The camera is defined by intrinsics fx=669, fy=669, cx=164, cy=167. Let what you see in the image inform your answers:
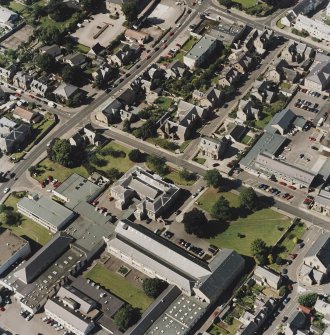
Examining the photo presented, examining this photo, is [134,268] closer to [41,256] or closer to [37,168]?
[41,256]

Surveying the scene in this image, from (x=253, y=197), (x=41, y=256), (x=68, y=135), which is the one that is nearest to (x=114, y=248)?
(x=41, y=256)

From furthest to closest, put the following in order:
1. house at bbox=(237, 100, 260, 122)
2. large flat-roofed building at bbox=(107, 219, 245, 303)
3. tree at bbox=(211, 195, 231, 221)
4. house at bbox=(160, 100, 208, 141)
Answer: house at bbox=(237, 100, 260, 122)
house at bbox=(160, 100, 208, 141)
tree at bbox=(211, 195, 231, 221)
large flat-roofed building at bbox=(107, 219, 245, 303)

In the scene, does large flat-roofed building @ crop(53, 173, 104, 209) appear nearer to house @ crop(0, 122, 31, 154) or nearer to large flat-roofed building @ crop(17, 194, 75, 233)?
large flat-roofed building @ crop(17, 194, 75, 233)

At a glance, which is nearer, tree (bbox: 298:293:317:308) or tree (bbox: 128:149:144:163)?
tree (bbox: 298:293:317:308)

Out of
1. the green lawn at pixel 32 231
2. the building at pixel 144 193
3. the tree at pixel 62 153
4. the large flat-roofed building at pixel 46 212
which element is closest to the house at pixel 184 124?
the building at pixel 144 193

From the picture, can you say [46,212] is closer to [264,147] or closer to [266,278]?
[266,278]

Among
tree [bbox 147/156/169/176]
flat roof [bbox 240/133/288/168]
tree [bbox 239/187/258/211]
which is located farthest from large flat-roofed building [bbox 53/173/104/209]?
flat roof [bbox 240/133/288/168]

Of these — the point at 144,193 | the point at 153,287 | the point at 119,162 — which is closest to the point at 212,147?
the point at 144,193
